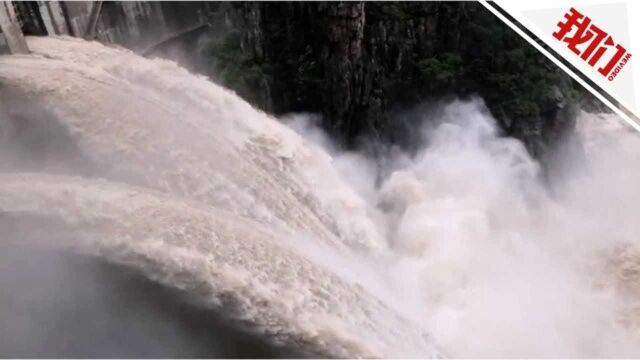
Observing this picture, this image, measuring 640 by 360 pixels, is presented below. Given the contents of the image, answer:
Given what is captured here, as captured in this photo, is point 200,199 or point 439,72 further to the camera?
point 439,72

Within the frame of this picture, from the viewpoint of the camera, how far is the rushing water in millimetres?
3037

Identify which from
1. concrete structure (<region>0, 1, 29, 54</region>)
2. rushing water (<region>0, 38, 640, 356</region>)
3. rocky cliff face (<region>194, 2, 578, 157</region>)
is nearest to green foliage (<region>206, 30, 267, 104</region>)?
rocky cliff face (<region>194, 2, 578, 157</region>)

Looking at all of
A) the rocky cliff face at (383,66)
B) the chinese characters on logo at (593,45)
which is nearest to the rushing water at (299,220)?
the rocky cliff face at (383,66)

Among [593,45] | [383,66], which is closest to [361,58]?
[383,66]

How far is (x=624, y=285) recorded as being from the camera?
523 cm

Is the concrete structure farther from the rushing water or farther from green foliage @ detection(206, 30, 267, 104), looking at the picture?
green foliage @ detection(206, 30, 267, 104)

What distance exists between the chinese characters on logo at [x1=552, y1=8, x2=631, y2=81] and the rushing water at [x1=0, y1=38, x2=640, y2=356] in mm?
1821

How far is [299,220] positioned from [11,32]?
2.25 meters

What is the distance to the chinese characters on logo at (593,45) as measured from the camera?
370 centimetres

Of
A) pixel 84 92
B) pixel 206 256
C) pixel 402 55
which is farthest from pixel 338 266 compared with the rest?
pixel 402 55

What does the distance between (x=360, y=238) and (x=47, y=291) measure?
92.1 inches

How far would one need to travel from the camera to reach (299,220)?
13.8 ft

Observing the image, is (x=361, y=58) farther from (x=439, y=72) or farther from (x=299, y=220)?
(x=299, y=220)

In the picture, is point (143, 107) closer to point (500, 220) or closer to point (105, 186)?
point (105, 186)
